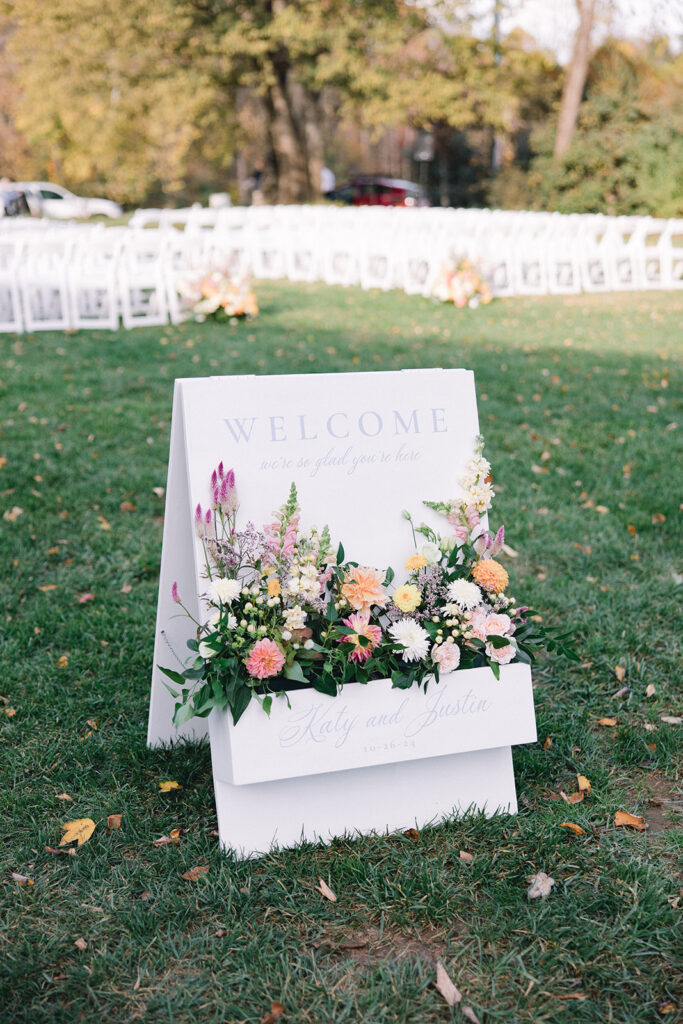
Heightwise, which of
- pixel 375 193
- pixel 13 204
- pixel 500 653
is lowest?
pixel 500 653

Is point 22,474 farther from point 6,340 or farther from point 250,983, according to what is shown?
point 6,340

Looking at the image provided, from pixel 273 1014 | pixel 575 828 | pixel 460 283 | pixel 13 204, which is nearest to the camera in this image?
pixel 273 1014

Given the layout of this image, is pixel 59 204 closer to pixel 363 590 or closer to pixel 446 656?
pixel 363 590

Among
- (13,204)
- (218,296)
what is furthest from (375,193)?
(218,296)

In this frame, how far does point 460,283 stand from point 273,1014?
36.6 ft

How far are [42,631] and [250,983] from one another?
85.0 inches

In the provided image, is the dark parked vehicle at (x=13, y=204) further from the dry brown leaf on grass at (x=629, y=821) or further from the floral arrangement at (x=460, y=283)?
the dry brown leaf on grass at (x=629, y=821)

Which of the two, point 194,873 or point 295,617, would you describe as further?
point 194,873

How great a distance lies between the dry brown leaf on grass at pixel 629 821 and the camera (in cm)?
277

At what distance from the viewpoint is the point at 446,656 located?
2.52m

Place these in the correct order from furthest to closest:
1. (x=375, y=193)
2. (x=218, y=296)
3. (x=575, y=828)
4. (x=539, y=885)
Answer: (x=375, y=193) → (x=218, y=296) → (x=575, y=828) → (x=539, y=885)

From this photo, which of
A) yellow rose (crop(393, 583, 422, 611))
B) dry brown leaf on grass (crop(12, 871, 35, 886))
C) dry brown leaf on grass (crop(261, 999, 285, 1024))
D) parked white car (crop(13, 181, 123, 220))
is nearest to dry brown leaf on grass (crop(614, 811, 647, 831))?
yellow rose (crop(393, 583, 422, 611))

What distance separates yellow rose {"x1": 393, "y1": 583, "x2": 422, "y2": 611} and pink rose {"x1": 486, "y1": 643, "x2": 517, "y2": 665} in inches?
9.7

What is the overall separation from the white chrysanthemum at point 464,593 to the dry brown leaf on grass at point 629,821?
85cm
